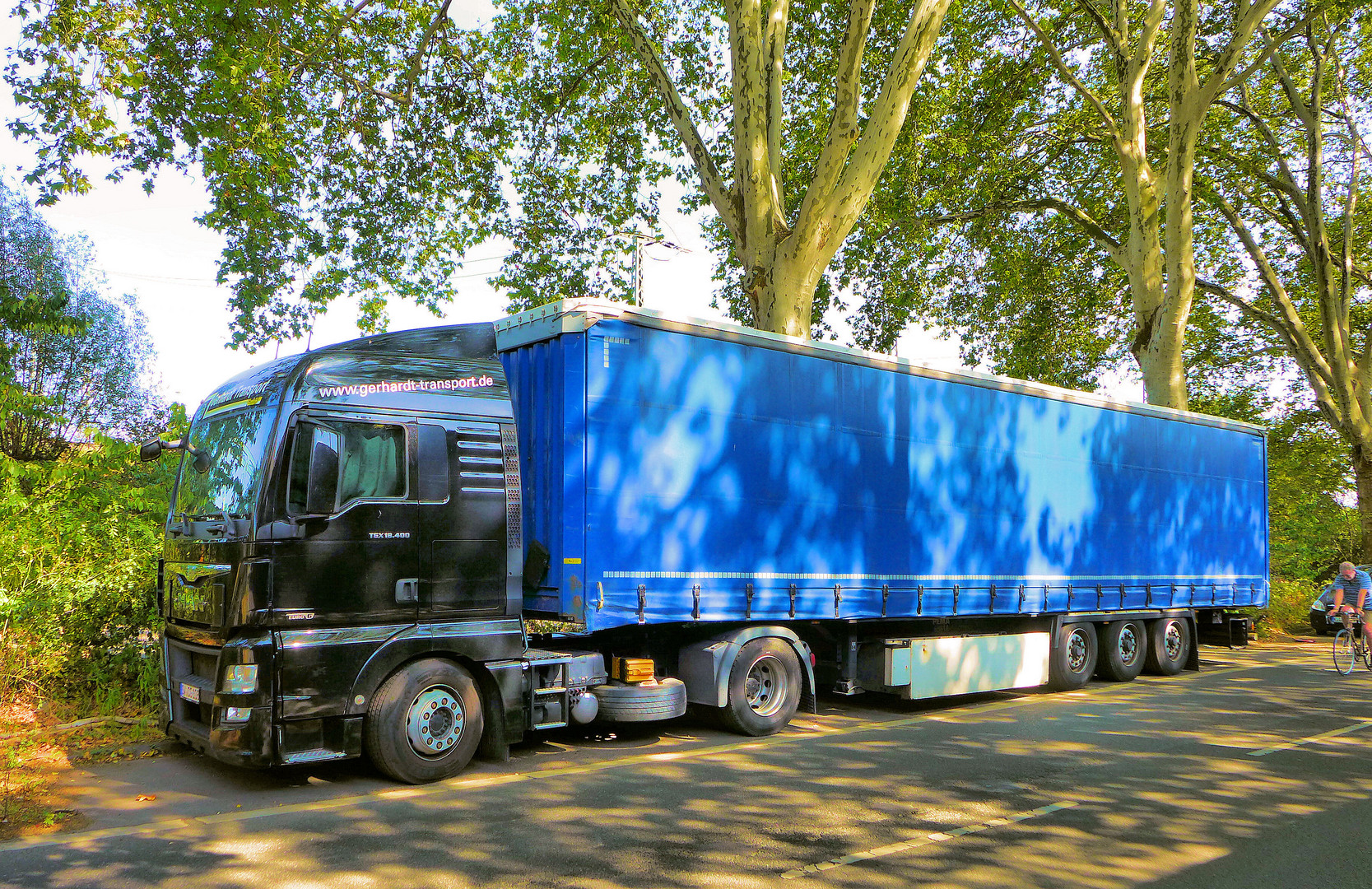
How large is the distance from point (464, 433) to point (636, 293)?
12.3 meters

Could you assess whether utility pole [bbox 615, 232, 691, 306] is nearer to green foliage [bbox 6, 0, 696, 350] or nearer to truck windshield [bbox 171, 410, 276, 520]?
green foliage [bbox 6, 0, 696, 350]

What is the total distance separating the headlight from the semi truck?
14mm

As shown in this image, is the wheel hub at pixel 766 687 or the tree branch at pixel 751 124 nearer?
the wheel hub at pixel 766 687

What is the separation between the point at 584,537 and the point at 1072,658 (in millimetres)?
7416

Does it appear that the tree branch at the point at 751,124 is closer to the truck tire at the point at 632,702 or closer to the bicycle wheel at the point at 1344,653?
the truck tire at the point at 632,702

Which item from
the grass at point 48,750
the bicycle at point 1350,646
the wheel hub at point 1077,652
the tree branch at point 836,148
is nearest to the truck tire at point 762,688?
the grass at point 48,750

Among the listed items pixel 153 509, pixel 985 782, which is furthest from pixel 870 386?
pixel 153 509

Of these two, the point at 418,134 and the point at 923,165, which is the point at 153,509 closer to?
the point at 418,134

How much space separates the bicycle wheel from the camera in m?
14.2

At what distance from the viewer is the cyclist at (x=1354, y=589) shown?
1401cm

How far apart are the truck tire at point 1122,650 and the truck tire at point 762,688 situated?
5532 millimetres

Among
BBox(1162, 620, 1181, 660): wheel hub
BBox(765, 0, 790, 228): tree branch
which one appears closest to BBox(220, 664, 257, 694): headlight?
BBox(765, 0, 790, 228): tree branch

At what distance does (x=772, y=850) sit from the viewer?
5.37 meters

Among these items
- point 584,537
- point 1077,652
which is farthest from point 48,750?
point 1077,652
